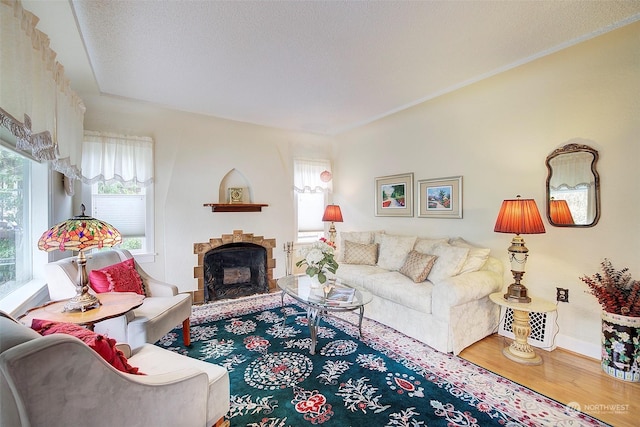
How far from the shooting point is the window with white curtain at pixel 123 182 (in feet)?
11.3

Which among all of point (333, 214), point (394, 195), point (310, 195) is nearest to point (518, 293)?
point (394, 195)

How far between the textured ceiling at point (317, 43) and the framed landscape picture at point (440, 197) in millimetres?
1126

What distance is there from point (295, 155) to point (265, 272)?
2130 millimetres

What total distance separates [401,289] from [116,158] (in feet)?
12.6

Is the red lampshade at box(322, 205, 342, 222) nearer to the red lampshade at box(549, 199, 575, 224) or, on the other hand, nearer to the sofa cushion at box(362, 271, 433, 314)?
the sofa cushion at box(362, 271, 433, 314)

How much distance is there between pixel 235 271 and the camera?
176 inches

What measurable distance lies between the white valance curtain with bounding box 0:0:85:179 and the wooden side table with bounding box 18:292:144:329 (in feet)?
3.38

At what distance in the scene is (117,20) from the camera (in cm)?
213

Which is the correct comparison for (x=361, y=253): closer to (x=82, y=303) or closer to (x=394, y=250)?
(x=394, y=250)

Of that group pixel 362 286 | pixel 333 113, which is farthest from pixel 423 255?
pixel 333 113

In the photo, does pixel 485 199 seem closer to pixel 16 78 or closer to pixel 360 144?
pixel 360 144

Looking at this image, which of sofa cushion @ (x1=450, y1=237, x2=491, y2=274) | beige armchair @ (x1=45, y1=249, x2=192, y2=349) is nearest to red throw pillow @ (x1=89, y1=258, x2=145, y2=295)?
beige armchair @ (x1=45, y1=249, x2=192, y2=349)

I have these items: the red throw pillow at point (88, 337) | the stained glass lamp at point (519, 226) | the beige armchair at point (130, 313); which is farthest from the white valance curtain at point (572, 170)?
the beige armchair at point (130, 313)

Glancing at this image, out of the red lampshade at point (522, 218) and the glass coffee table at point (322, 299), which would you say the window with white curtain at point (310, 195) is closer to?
the glass coffee table at point (322, 299)
